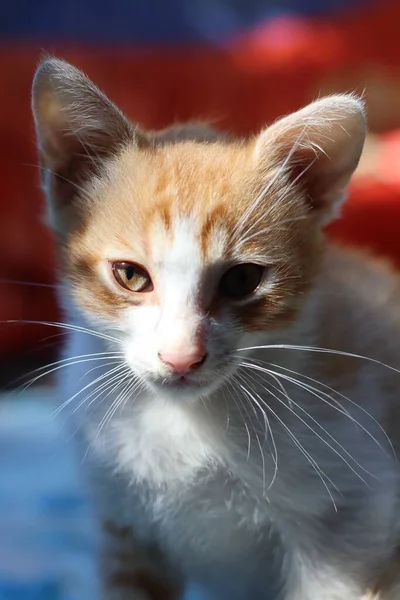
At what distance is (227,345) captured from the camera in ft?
2.50

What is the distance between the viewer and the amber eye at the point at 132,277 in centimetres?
78

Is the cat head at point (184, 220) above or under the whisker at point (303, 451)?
Answer: above

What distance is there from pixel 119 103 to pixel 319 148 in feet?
0.84

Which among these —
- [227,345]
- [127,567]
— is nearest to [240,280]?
[227,345]

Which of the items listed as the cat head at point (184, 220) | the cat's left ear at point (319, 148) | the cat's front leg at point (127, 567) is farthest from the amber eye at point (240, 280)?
the cat's front leg at point (127, 567)

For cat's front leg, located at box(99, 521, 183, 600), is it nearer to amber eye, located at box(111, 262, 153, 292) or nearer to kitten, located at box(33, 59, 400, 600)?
kitten, located at box(33, 59, 400, 600)

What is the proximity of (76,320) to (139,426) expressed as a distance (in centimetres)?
14

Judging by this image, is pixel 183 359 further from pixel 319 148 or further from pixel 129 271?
pixel 319 148

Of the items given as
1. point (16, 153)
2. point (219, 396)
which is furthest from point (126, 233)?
point (16, 153)

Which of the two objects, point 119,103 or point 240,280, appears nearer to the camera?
point 240,280

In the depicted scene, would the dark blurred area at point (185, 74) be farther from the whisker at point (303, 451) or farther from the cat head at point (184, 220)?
the whisker at point (303, 451)

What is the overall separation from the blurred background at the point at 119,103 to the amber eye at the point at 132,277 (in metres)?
0.15

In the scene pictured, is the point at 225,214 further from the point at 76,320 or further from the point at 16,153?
the point at 16,153

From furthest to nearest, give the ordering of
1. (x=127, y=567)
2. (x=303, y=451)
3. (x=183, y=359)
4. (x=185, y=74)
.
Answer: (x=185, y=74), (x=127, y=567), (x=303, y=451), (x=183, y=359)
